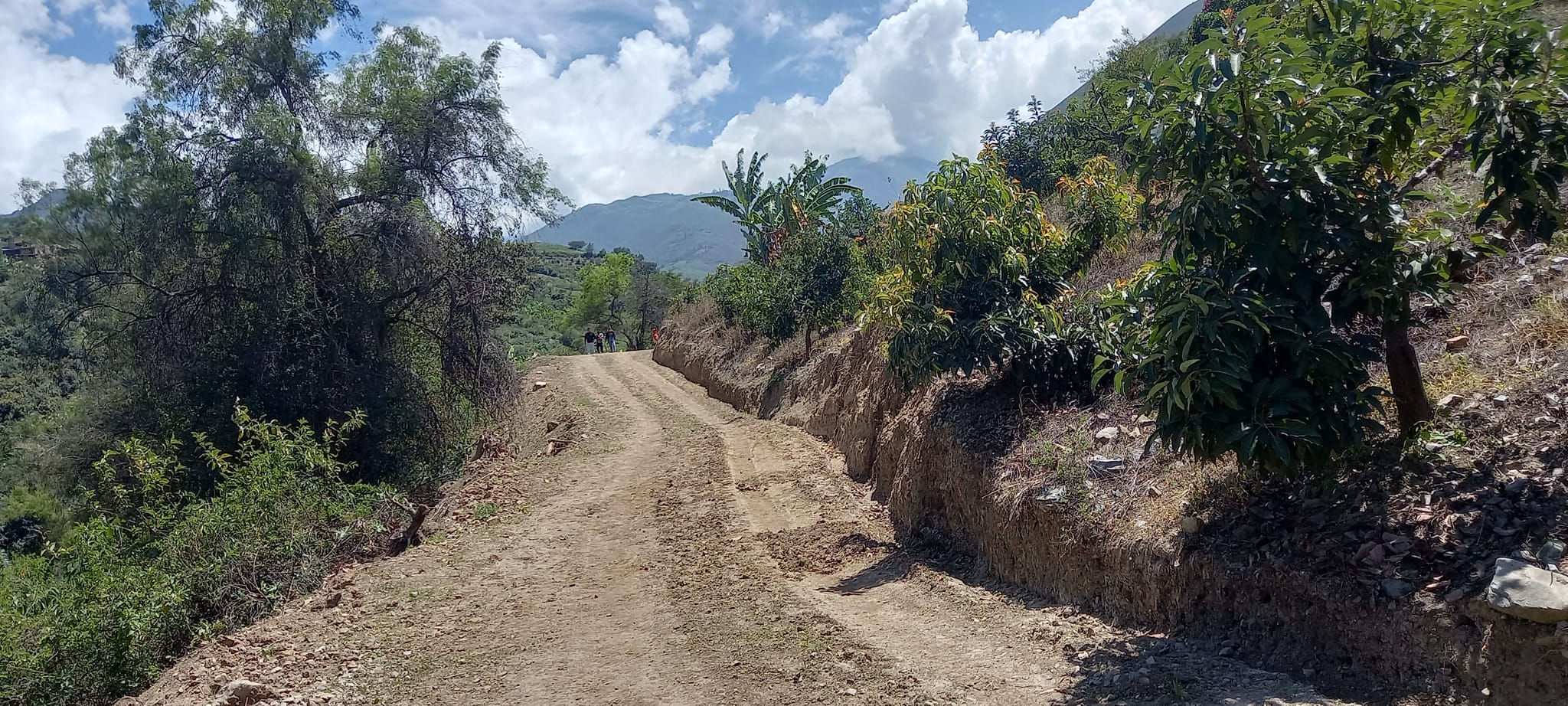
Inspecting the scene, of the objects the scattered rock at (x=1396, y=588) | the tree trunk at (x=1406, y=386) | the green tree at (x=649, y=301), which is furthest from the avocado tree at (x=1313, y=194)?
the green tree at (x=649, y=301)

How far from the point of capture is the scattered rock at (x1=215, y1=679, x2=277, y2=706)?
6441mm

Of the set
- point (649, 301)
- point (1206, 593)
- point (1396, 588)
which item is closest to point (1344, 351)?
point (1396, 588)

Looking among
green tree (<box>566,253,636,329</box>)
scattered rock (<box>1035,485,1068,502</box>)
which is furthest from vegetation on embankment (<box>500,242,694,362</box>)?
scattered rock (<box>1035,485,1068,502</box>)

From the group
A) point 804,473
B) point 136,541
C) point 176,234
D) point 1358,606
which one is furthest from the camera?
point 176,234

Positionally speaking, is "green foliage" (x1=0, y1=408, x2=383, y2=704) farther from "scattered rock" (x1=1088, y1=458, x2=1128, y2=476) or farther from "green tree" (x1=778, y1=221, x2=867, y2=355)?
"green tree" (x1=778, y1=221, x2=867, y2=355)

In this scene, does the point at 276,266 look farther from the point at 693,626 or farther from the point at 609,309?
the point at 609,309

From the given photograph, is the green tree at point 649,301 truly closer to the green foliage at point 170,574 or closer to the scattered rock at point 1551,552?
the green foliage at point 170,574

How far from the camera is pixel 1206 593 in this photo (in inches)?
220

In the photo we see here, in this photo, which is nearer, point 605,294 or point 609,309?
point 605,294

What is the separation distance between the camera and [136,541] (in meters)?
10.8

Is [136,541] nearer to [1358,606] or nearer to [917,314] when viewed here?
[917,314]

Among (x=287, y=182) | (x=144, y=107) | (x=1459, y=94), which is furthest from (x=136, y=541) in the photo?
(x=1459, y=94)

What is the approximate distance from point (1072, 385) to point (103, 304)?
1623 centimetres

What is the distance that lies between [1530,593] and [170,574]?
1094 centimetres
